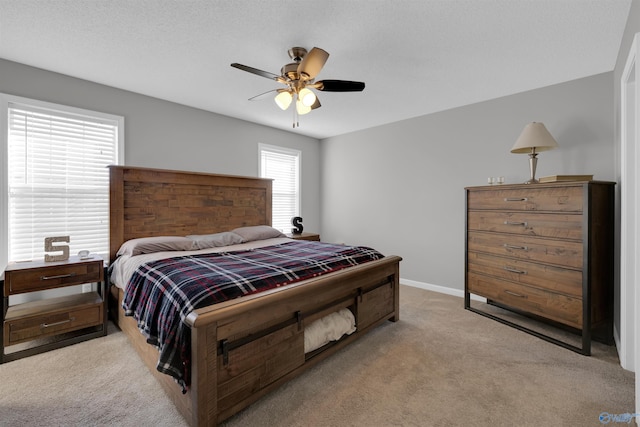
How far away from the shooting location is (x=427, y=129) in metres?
3.91

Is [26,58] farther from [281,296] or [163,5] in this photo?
[281,296]

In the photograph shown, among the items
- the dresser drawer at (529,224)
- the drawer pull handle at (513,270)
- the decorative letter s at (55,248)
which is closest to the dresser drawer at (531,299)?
the drawer pull handle at (513,270)

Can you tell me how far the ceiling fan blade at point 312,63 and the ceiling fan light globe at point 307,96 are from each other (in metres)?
0.10

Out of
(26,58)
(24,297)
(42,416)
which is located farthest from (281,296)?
(26,58)

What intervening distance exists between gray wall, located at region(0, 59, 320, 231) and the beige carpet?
6.87 feet

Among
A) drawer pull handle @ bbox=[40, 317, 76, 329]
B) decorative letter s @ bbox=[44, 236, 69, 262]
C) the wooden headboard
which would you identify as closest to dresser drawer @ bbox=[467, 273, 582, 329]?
the wooden headboard

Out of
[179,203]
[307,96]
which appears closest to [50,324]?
[179,203]

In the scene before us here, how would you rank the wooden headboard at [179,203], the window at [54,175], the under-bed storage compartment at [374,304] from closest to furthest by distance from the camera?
the under-bed storage compartment at [374,304] < the window at [54,175] < the wooden headboard at [179,203]

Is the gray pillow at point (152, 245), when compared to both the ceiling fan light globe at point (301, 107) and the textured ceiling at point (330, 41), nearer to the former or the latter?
the textured ceiling at point (330, 41)

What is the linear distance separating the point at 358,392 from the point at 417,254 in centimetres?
265

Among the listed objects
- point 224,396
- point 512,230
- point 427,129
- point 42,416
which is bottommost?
point 42,416

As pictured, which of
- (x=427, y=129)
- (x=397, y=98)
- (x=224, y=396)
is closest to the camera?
(x=224, y=396)

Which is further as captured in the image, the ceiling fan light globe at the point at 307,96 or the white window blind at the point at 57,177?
the white window blind at the point at 57,177

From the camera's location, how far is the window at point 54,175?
8.27ft
